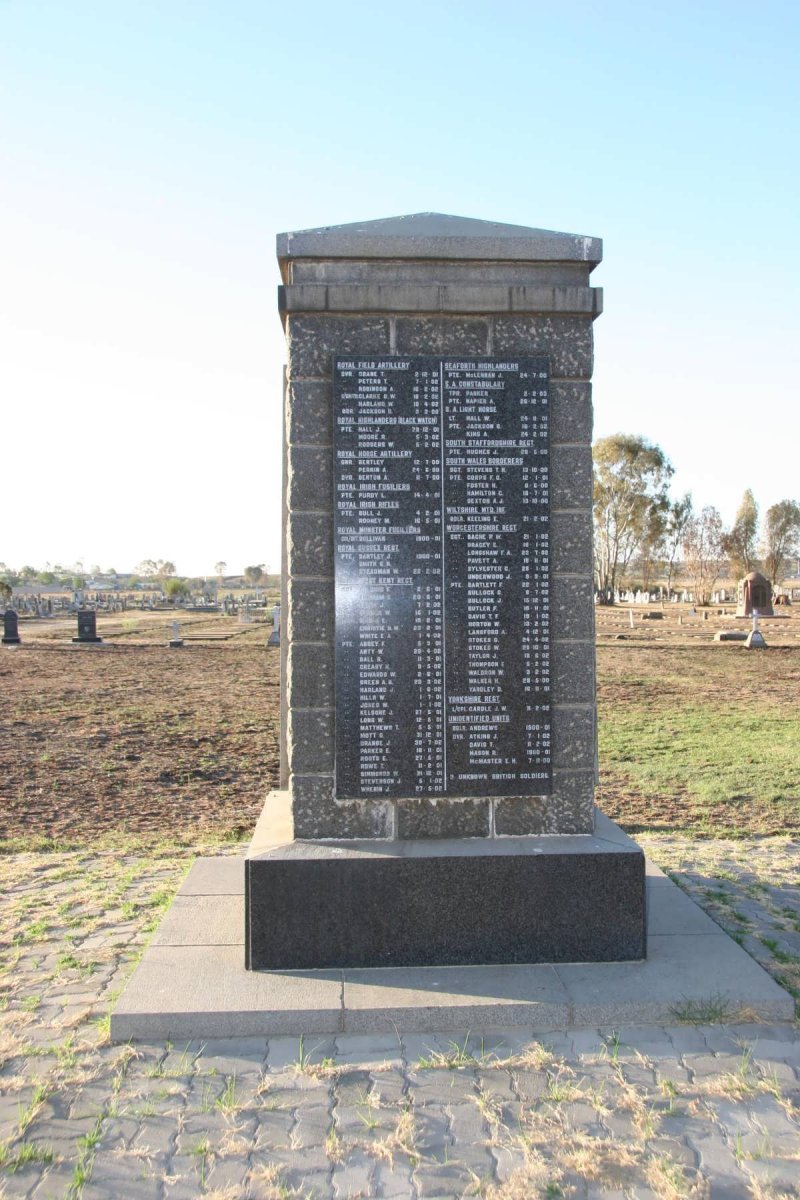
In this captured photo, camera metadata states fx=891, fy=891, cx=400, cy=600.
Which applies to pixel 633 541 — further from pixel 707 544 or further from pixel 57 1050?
pixel 57 1050

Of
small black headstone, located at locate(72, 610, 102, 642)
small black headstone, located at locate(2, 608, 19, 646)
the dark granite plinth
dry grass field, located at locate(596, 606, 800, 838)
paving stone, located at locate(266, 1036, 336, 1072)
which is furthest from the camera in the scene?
small black headstone, located at locate(72, 610, 102, 642)

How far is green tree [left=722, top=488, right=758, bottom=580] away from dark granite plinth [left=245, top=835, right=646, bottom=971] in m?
76.5

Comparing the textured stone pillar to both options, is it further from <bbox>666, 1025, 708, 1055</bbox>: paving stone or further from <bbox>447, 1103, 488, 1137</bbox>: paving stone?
<bbox>447, 1103, 488, 1137</bbox>: paving stone

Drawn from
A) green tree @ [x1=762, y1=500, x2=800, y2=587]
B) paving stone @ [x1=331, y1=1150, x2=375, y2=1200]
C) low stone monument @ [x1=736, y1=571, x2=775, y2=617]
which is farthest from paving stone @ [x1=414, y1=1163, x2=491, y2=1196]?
green tree @ [x1=762, y1=500, x2=800, y2=587]

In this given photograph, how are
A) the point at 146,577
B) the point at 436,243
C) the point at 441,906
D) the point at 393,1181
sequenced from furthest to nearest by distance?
the point at 146,577, the point at 436,243, the point at 441,906, the point at 393,1181

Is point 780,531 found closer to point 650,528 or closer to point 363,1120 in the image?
point 650,528

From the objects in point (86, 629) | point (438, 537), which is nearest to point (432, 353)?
point (438, 537)

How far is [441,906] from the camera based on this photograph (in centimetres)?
420

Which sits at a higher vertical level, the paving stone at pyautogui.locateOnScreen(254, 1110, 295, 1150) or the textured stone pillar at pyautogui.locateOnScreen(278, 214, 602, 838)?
the textured stone pillar at pyautogui.locateOnScreen(278, 214, 602, 838)

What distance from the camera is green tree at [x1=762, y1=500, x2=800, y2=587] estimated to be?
273ft

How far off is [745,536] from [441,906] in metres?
80.8

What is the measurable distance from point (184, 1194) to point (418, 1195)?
730mm

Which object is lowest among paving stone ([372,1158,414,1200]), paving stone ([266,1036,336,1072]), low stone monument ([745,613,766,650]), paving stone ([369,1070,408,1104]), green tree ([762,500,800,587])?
paving stone ([372,1158,414,1200])

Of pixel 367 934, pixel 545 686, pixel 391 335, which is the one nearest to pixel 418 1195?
pixel 367 934
